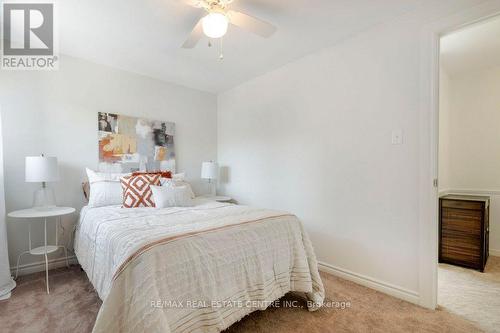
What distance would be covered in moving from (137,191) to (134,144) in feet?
3.07

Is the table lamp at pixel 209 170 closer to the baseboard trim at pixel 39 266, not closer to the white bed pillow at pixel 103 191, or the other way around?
the white bed pillow at pixel 103 191

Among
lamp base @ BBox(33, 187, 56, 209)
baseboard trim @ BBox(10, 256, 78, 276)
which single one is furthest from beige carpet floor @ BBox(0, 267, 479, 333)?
lamp base @ BBox(33, 187, 56, 209)

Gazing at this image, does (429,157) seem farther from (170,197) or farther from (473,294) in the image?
(170,197)

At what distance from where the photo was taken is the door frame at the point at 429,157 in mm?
1829

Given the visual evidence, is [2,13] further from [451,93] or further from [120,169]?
[451,93]

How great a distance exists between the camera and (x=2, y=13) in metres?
1.95

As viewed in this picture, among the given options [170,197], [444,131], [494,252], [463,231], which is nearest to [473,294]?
[463,231]

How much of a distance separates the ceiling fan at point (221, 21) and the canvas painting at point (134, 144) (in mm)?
1691

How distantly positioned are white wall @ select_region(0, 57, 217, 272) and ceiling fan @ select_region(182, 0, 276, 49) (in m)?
1.67

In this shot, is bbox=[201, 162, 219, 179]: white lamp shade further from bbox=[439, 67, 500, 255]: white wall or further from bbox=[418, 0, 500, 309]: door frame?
bbox=[439, 67, 500, 255]: white wall

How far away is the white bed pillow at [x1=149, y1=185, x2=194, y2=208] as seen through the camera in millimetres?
2359

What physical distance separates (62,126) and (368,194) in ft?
10.8

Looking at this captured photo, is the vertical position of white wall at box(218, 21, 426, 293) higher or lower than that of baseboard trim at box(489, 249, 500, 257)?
higher

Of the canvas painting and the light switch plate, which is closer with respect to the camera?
the light switch plate
